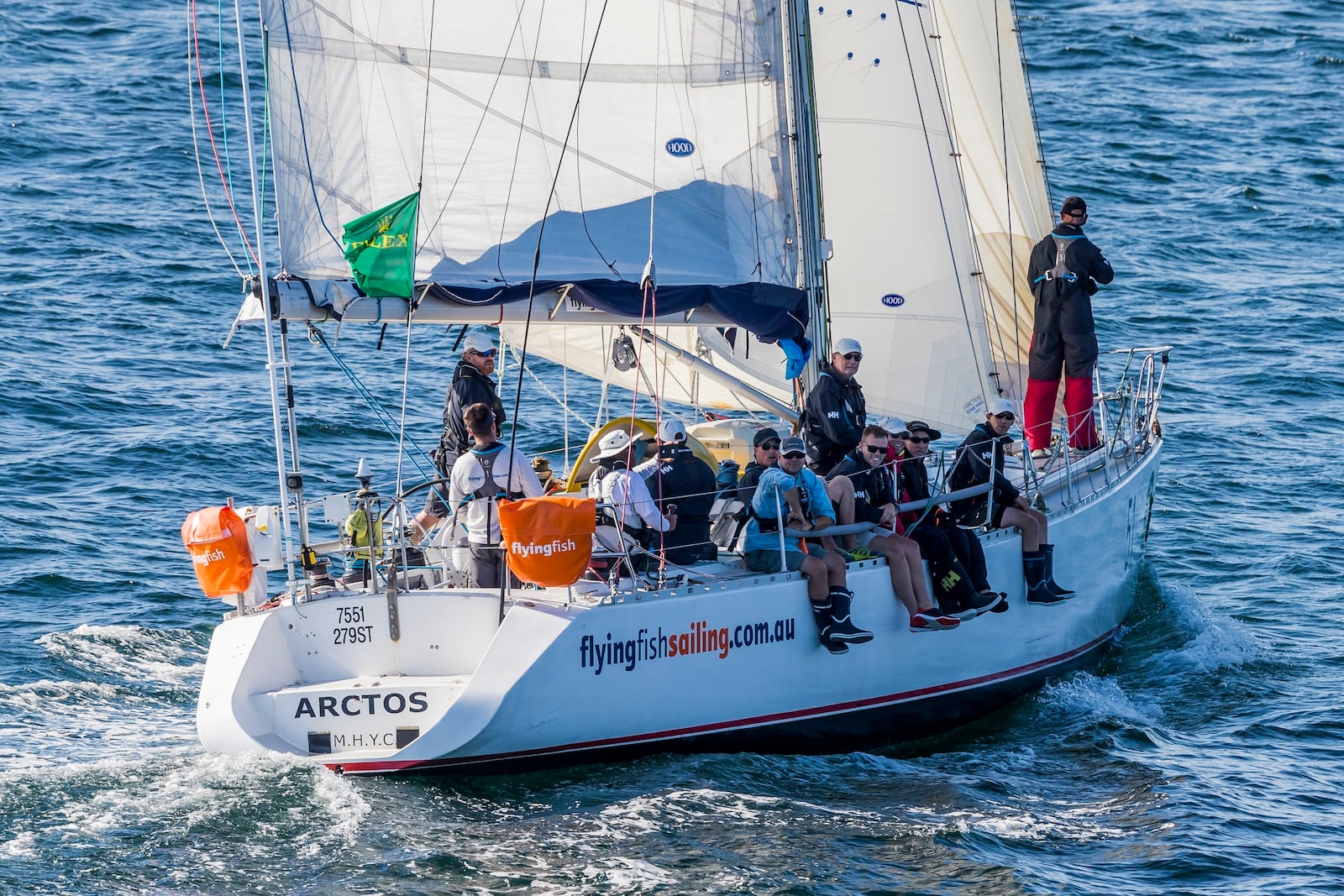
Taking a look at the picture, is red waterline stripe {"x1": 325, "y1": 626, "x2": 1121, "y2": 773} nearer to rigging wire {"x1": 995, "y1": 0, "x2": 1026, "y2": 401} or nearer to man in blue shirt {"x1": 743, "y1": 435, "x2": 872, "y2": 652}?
man in blue shirt {"x1": 743, "y1": 435, "x2": 872, "y2": 652}

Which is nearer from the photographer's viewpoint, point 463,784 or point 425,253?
point 463,784

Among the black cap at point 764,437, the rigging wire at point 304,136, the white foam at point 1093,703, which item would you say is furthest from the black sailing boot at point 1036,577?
the rigging wire at point 304,136

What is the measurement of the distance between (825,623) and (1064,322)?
4.14m

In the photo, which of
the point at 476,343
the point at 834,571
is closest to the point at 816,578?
the point at 834,571

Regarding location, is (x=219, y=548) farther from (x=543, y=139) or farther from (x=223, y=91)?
(x=543, y=139)

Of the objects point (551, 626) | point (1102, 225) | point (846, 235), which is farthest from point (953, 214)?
point (1102, 225)

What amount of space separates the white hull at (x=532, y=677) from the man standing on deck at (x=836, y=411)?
93 centimetres

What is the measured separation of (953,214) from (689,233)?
3150 millimetres

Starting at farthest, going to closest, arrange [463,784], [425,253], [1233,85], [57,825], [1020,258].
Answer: [1233,85] → [1020,258] → [425,253] → [463,784] → [57,825]

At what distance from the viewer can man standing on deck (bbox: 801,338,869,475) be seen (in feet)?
37.7

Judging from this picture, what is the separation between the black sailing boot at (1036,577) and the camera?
12.3 metres

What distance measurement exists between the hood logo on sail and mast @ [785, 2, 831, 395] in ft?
2.62

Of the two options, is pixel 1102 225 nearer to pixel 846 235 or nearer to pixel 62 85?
pixel 846 235

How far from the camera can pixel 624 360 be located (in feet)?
45.1
